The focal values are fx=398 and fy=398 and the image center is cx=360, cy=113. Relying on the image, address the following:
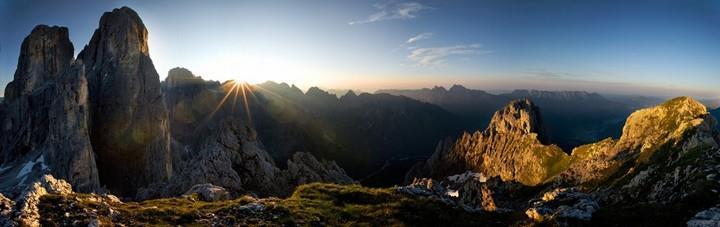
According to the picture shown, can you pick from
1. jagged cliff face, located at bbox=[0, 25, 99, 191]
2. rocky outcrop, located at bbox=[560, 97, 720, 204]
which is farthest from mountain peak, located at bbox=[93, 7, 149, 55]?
rocky outcrop, located at bbox=[560, 97, 720, 204]

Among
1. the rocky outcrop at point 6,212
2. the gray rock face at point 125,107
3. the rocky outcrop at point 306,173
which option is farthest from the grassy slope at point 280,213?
the gray rock face at point 125,107

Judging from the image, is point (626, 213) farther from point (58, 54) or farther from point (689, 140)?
point (58, 54)

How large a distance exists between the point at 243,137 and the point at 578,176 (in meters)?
122

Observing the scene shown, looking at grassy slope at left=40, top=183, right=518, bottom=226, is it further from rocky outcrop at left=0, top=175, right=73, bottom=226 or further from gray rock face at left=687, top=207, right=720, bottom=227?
gray rock face at left=687, top=207, right=720, bottom=227

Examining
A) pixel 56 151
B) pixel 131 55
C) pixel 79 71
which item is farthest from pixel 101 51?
pixel 56 151

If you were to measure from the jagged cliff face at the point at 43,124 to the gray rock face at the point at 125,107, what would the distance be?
16500 mm

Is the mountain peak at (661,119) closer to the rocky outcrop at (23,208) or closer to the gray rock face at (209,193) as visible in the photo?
the gray rock face at (209,193)

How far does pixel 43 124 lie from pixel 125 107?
32.1 meters

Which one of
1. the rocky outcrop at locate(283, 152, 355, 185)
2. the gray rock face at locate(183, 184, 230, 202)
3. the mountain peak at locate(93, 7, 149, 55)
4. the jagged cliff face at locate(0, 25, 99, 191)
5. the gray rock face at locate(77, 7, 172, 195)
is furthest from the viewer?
the mountain peak at locate(93, 7, 149, 55)

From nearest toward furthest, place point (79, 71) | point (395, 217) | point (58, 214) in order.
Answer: point (58, 214), point (395, 217), point (79, 71)

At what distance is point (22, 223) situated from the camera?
19.4 metres

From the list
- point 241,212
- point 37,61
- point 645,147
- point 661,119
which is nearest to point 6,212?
point 241,212

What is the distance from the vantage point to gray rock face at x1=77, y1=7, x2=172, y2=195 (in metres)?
161

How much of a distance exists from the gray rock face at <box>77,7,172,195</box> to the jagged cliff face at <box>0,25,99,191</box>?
16500mm
